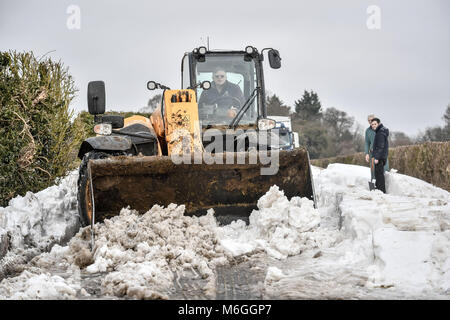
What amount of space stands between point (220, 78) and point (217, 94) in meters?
0.29

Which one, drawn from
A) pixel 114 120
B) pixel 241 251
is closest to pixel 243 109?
pixel 114 120

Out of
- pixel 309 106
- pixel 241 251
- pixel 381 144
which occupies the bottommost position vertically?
pixel 241 251

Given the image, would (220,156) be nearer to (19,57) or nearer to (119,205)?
(119,205)

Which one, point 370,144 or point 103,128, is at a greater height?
point 103,128

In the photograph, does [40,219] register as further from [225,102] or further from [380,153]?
[380,153]

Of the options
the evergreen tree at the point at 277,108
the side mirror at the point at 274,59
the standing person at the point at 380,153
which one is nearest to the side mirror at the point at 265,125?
the side mirror at the point at 274,59

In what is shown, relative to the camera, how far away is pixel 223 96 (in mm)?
7184

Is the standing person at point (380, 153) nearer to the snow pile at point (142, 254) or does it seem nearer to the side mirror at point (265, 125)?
the side mirror at point (265, 125)

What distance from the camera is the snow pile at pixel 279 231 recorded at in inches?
185

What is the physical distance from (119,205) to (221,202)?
108 centimetres

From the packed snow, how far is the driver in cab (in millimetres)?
2167

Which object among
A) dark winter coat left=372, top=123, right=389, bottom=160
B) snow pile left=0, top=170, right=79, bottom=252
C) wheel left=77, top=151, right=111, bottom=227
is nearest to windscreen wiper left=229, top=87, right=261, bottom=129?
wheel left=77, top=151, right=111, bottom=227
